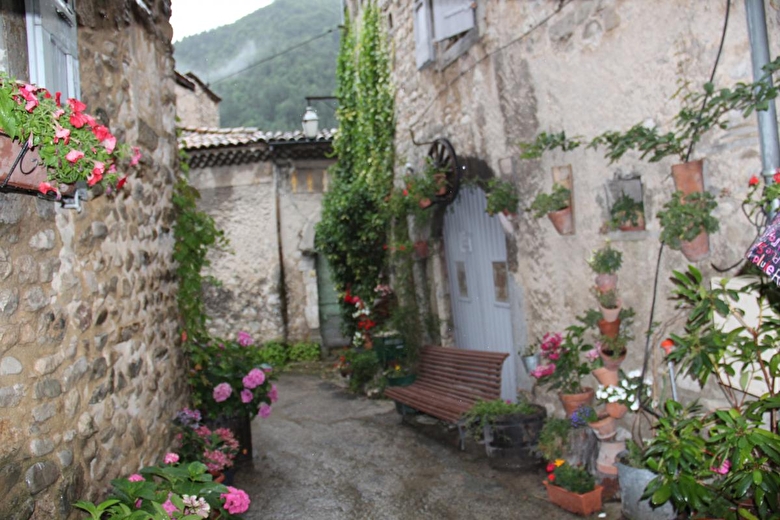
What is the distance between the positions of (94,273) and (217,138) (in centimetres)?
982

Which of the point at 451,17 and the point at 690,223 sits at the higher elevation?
the point at 451,17

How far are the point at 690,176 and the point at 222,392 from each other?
371cm

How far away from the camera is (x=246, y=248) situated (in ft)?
41.3

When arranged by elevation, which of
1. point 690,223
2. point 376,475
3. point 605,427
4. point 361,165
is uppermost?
point 361,165

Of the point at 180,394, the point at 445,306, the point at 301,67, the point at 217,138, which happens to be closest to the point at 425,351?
the point at 445,306

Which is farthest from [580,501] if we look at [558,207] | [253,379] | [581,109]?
[581,109]

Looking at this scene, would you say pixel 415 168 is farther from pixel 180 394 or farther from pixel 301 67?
pixel 301 67

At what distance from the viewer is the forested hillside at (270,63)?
3030 cm

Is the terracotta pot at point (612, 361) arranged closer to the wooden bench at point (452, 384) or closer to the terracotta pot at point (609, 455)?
the terracotta pot at point (609, 455)

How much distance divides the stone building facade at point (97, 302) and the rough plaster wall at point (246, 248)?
25.3 feet

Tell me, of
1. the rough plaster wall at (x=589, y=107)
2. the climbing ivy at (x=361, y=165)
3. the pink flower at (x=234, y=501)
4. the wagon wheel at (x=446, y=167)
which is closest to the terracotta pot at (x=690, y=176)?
the rough plaster wall at (x=589, y=107)

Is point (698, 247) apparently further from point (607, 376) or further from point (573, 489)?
point (573, 489)

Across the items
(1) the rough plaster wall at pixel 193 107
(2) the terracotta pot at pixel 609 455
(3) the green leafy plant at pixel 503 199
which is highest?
(1) the rough plaster wall at pixel 193 107

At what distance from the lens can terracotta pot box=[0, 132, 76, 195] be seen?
2102 millimetres
